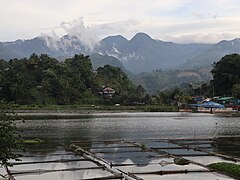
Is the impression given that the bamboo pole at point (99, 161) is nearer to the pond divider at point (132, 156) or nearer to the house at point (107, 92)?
the pond divider at point (132, 156)

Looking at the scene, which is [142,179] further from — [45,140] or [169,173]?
[45,140]

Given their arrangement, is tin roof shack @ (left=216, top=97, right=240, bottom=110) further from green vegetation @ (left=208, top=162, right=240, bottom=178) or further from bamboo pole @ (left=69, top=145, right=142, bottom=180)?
green vegetation @ (left=208, top=162, right=240, bottom=178)

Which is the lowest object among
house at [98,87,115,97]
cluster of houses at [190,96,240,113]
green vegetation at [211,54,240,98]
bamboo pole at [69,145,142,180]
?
cluster of houses at [190,96,240,113]

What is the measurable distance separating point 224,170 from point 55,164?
9374mm

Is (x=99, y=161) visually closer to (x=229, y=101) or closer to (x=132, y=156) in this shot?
(x=132, y=156)

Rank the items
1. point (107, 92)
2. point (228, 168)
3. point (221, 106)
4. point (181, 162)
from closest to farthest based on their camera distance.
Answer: point (228, 168)
point (181, 162)
point (221, 106)
point (107, 92)

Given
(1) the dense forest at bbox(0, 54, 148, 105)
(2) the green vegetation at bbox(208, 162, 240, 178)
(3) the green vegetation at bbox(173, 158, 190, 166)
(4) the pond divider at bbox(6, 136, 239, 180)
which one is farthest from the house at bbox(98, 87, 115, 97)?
(2) the green vegetation at bbox(208, 162, 240, 178)

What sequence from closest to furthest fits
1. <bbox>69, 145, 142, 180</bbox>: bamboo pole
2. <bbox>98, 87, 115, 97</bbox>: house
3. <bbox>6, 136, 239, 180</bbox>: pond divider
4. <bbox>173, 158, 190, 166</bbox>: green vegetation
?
<bbox>69, 145, 142, 180</bbox>: bamboo pole → <bbox>6, 136, 239, 180</bbox>: pond divider → <bbox>173, 158, 190, 166</bbox>: green vegetation → <bbox>98, 87, 115, 97</bbox>: house

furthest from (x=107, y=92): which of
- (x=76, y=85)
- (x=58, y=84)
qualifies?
(x=58, y=84)

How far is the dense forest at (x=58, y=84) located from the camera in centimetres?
8350

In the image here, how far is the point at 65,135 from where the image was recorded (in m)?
39.2

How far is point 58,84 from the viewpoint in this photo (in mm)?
91625

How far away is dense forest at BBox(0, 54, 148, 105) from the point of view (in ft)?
274

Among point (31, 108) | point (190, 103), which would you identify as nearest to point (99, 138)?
point (31, 108)
